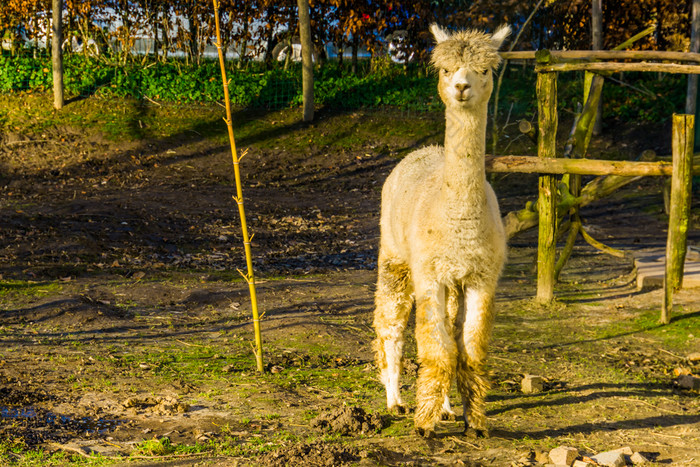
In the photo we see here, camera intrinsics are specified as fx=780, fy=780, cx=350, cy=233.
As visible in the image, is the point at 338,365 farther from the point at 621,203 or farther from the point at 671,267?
the point at 621,203

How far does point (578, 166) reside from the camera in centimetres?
810

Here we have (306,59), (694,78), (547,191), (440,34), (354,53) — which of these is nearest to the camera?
(440,34)

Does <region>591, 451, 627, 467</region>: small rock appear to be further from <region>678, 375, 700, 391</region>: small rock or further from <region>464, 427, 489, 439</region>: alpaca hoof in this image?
<region>678, 375, 700, 391</region>: small rock

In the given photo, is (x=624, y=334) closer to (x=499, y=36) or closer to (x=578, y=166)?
(x=578, y=166)

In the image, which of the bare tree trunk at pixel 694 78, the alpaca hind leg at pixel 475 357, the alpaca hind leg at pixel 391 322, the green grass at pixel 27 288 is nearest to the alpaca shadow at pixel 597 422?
the alpaca hind leg at pixel 475 357

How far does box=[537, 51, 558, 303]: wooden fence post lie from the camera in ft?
27.9

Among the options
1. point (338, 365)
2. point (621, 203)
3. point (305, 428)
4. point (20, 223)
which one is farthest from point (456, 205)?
point (621, 203)

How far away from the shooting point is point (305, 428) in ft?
16.9

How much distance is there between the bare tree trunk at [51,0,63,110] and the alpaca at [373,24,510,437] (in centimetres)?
1529

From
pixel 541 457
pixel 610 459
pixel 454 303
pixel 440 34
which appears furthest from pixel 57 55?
pixel 610 459

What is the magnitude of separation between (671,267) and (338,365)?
3551mm

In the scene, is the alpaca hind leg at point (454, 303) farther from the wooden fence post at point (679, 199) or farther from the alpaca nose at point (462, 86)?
the wooden fence post at point (679, 199)

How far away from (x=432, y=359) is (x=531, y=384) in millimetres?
1467

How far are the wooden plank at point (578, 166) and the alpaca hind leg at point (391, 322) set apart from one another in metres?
2.47
